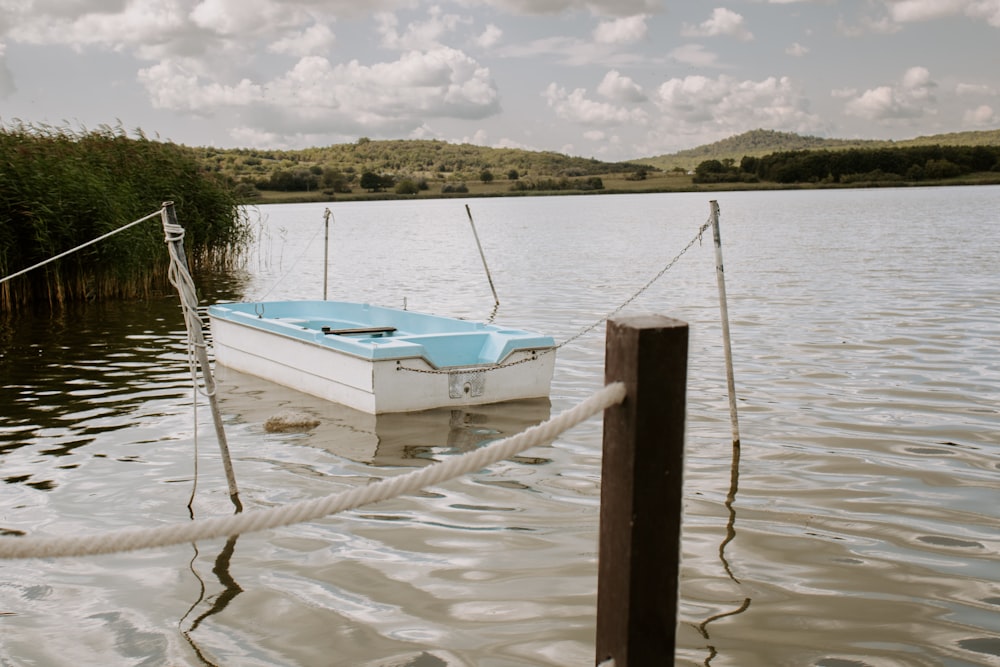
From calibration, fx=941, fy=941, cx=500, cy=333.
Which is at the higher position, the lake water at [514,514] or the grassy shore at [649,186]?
the grassy shore at [649,186]

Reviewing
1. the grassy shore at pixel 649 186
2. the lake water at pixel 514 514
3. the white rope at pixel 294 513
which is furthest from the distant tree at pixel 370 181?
the white rope at pixel 294 513

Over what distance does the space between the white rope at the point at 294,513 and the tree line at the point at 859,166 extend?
102611 mm

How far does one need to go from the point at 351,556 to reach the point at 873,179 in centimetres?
10124

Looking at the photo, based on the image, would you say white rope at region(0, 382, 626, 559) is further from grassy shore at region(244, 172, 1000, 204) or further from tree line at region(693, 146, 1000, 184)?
tree line at region(693, 146, 1000, 184)

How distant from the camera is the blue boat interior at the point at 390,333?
8742mm

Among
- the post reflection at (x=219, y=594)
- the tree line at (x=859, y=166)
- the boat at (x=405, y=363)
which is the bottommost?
the post reflection at (x=219, y=594)

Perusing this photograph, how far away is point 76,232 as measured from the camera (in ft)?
52.9

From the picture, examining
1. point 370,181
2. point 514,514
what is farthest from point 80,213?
point 370,181

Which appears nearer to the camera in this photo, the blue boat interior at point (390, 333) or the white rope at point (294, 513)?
the white rope at point (294, 513)

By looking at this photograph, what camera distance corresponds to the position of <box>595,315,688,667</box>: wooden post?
259cm

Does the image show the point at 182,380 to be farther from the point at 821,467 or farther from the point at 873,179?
the point at 873,179

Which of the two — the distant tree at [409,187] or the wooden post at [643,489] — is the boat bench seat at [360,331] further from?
the distant tree at [409,187]

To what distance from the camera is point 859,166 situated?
97500mm

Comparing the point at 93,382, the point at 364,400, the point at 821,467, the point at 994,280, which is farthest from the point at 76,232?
the point at 994,280
